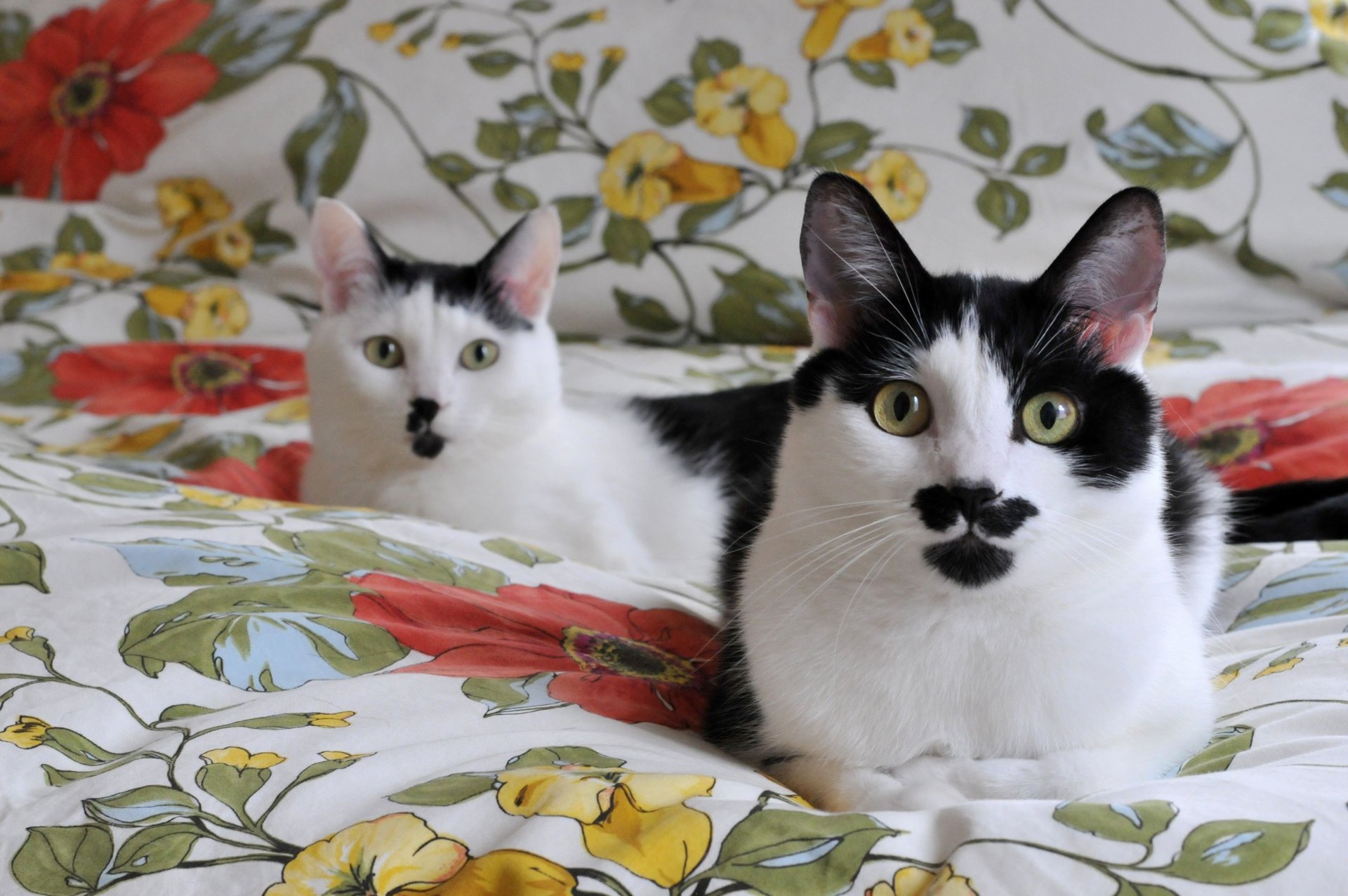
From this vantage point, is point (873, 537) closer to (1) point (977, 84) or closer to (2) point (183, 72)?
(1) point (977, 84)

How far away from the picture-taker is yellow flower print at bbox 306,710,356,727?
2.35ft

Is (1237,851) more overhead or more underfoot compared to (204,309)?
more overhead

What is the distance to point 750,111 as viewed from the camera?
2.06m

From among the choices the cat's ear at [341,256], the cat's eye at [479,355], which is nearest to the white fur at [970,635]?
the cat's eye at [479,355]

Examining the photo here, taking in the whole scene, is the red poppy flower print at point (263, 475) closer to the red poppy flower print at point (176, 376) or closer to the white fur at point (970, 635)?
the red poppy flower print at point (176, 376)

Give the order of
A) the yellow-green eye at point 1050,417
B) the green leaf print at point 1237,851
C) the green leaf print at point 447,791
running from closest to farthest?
1. the green leaf print at point 1237,851
2. the green leaf print at point 447,791
3. the yellow-green eye at point 1050,417

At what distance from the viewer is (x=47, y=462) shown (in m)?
1.21

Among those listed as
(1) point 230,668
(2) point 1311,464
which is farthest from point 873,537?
(2) point 1311,464

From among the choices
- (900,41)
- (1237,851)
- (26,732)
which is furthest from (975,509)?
(900,41)

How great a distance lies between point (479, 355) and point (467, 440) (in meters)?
0.12

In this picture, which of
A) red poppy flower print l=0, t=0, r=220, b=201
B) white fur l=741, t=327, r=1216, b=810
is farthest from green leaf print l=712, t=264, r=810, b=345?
white fur l=741, t=327, r=1216, b=810

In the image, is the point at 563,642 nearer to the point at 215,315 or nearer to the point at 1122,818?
the point at 1122,818

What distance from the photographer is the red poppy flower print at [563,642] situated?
0.85 meters

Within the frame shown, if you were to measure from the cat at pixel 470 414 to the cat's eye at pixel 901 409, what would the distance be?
0.73 meters
